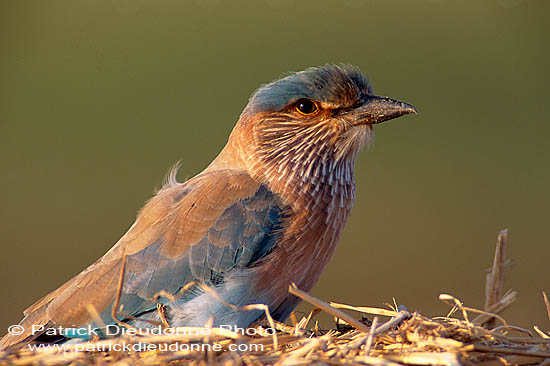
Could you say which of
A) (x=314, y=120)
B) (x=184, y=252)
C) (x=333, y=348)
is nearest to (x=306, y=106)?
(x=314, y=120)

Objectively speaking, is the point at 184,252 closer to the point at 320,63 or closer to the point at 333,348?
the point at 333,348

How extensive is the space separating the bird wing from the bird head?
224mm

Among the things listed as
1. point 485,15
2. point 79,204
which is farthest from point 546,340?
point 485,15

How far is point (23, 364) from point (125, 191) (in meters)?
5.98

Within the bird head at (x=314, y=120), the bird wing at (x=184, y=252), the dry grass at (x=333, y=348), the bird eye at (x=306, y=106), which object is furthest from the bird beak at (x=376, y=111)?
the dry grass at (x=333, y=348)

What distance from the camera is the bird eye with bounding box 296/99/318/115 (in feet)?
10.5

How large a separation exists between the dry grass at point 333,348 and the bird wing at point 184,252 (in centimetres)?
47

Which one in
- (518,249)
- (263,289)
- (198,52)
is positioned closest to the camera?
(263,289)

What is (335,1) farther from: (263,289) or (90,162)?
(263,289)

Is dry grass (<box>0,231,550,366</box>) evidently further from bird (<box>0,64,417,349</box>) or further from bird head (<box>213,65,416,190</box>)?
bird head (<box>213,65,416,190</box>)

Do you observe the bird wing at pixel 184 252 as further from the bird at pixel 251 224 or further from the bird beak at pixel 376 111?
the bird beak at pixel 376 111

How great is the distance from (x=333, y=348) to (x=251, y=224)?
750mm

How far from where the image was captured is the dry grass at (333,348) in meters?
2.17

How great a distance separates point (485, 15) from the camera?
32.2 ft
